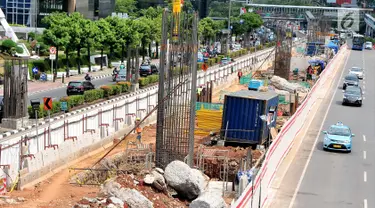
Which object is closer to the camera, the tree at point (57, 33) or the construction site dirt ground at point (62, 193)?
the construction site dirt ground at point (62, 193)

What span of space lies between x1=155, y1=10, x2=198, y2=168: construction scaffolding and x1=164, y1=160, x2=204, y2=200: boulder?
3723 mm

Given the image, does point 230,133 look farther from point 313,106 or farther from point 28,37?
point 28,37

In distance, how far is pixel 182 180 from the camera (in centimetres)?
2170

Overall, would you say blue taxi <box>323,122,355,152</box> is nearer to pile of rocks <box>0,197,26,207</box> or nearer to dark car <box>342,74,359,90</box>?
pile of rocks <box>0,197,26,207</box>

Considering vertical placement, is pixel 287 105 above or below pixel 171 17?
below

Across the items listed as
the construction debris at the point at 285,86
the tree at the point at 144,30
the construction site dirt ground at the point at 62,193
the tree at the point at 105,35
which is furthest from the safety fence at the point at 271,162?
the tree at the point at 144,30

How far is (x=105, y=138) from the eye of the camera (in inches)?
1394

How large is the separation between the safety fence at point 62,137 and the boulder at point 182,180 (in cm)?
606

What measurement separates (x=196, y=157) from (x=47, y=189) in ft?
22.6

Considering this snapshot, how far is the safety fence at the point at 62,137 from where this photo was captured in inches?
1016

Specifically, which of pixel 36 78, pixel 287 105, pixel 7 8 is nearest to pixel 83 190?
pixel 287 105

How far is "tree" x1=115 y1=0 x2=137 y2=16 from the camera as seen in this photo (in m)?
139

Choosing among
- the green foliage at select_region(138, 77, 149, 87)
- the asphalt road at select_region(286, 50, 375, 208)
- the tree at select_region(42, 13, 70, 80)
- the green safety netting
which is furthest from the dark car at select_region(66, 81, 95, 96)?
the asphalt road at select_region(286, 50, 375, 208)

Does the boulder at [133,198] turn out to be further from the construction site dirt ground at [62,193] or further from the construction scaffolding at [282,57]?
the construction scaffolding at [282,57]
